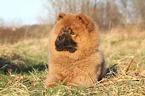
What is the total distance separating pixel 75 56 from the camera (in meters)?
2.75

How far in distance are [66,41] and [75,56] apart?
33 centimetres

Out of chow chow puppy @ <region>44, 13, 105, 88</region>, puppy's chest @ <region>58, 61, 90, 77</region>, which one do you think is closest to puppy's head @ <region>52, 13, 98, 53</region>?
chow chow puppy @ <region>44, 13, 105, 88</region>

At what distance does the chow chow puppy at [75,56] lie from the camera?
105 inches

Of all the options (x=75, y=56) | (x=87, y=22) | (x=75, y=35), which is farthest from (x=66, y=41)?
(x=87, y=22)

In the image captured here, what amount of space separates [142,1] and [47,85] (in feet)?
83.3

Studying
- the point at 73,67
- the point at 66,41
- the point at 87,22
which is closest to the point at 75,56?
the point at 73,67

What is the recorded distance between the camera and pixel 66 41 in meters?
2.70

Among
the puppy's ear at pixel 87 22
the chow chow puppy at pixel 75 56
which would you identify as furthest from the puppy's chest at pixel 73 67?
the puppy's ear at pixel 87 22

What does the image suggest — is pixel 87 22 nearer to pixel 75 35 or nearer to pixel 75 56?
pixel 75 35

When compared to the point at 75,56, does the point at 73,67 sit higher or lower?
lower

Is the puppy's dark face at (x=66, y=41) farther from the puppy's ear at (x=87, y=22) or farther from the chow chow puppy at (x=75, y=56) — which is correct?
the puppy's ear at (x=87, y=22)

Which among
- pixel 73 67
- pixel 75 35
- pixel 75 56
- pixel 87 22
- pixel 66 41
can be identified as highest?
pixel 87 22

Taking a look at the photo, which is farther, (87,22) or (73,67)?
(87,22)

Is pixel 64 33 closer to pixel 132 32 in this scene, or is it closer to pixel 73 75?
pixel 73 75
